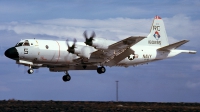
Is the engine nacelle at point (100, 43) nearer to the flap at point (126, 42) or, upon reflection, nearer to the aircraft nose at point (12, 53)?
the flap at point (126, 42)

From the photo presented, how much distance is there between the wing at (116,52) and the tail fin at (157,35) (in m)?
4.85

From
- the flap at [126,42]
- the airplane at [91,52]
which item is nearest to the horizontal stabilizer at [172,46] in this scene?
the airplane at [91,52]

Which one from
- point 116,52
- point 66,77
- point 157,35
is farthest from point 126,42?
point 157,35

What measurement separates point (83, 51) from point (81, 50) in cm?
28

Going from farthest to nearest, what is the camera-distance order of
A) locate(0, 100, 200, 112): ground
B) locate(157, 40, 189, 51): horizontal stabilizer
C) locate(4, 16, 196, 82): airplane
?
locate(157, 40, 189, 51): horizontal stabilizer, locate(4, 16, 196, 82): airplane, locate(0, 100, 200, 112): ground

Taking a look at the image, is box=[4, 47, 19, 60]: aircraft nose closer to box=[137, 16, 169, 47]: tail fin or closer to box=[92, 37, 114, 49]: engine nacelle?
box=[92, 37, 114, 49]: engine nacelle

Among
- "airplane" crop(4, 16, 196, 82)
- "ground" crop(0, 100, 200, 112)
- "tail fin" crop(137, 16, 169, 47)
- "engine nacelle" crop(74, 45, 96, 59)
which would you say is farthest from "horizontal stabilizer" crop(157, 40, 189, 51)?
"ground" crop(0, 100, 200, 112)

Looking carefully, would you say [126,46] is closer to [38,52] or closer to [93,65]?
[93,65]

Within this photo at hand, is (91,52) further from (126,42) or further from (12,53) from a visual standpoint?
(12,53)

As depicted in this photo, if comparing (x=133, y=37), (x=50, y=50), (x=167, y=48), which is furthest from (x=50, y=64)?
(x=167, y=48)

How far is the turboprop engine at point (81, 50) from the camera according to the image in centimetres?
4388

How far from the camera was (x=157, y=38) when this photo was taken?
51.0 metres

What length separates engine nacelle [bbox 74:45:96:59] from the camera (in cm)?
4406

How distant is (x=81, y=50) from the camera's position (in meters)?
44.2
